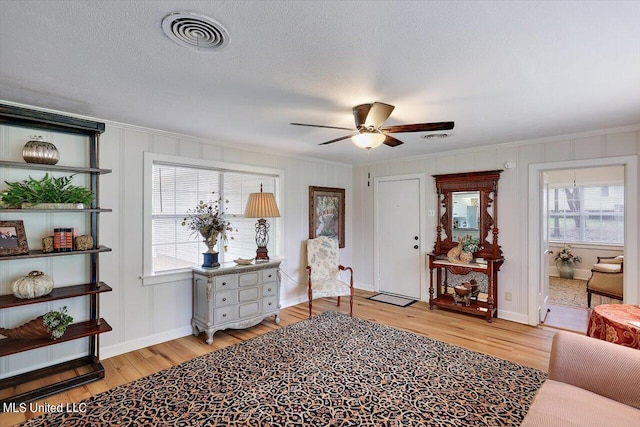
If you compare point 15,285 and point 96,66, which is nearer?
point 96,66

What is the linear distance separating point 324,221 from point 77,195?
11.3 ft

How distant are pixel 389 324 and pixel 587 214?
5438mm

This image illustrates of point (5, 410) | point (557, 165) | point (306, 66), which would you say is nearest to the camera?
point (306, 66)

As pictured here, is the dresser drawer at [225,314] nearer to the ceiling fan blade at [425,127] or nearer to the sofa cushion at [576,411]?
the ceiling fan blade at [425,127]

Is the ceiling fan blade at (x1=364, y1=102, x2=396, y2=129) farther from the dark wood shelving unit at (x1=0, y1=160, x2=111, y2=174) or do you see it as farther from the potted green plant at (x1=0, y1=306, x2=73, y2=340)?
the potted green plant at (x1=0, y1=306, x2=73, y2=340)

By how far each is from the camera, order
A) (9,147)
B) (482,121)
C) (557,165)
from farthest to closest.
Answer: (557,165), (482,121), (9,147)

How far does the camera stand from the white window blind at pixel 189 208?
3596 mm

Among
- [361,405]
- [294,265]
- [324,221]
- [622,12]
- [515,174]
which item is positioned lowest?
[361,405]

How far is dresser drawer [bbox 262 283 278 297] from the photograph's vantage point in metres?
4.01

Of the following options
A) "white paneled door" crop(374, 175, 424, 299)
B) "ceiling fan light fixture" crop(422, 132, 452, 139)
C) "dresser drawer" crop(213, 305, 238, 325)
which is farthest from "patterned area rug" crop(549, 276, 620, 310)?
"dresser drawer" crop(213, 305, 238, 325)

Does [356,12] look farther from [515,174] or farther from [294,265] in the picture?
[294,265]

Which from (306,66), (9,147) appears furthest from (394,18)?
(9,147)

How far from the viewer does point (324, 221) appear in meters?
5.39

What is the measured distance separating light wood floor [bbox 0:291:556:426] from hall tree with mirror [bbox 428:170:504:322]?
0.25 meters
